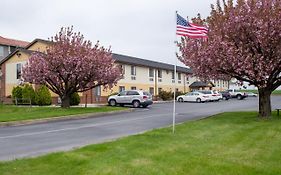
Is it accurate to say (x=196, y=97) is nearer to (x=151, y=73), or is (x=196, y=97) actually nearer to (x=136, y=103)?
(x=151, y=73)

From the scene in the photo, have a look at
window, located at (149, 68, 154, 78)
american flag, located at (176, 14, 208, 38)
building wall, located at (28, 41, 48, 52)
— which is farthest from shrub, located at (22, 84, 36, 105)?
american flag, located at (176, 14, 208, 38)

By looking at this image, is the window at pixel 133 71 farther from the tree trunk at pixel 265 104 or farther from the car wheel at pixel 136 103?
the tree trunk at pixel 265 104

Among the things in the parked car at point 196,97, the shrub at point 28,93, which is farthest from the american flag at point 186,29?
the parked car at point 196,97

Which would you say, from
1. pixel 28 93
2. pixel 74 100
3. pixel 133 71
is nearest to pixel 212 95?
pixel 133 71

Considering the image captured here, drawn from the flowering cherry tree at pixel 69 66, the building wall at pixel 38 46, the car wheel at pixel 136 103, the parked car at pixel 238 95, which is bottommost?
the car wheel at pixel 136 103

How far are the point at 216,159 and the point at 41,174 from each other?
393cm

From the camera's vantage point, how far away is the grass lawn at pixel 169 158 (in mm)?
7625

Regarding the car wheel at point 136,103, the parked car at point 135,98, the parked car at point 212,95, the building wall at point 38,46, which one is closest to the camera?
the parked car at point 135,98

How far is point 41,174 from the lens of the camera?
7.51m

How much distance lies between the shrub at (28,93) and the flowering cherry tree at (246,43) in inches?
852

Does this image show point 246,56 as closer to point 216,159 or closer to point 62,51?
point 216,159

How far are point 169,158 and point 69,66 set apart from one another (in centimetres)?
1985

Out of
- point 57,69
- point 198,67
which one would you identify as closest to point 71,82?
point 57,69

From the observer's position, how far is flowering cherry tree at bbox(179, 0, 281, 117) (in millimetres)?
17234
